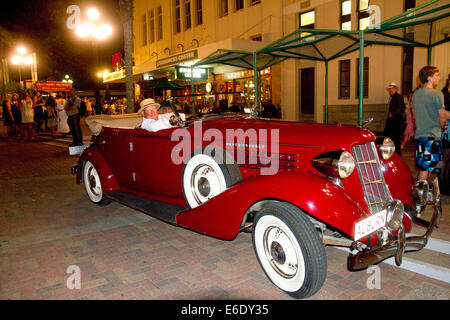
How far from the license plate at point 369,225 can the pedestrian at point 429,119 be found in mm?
2476

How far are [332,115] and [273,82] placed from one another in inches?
142

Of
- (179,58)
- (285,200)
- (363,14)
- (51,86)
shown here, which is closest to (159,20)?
(179,58)

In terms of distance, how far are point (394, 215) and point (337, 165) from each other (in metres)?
0.55

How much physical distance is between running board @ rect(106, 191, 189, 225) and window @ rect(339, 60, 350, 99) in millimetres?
12241

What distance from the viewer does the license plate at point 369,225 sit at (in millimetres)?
2393

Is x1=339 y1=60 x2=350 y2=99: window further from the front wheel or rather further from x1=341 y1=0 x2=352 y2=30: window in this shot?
the front wheel

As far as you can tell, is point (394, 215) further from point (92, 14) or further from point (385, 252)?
point (92, 14)

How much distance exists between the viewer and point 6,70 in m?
51.8

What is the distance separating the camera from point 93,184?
17.5ft

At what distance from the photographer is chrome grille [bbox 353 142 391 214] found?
2900 millimetres

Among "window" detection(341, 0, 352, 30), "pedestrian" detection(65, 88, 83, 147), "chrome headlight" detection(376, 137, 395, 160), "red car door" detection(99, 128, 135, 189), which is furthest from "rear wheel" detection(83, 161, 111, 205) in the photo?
"window" detection(341, 0, 352, 30)

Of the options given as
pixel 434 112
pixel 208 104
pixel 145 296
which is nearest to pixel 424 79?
pixel 434 112

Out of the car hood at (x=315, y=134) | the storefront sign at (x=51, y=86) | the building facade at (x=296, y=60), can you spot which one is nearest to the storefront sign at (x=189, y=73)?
the building facade at (x=296, y=60)

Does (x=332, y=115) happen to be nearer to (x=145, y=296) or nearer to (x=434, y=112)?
(x=434, y=112)
